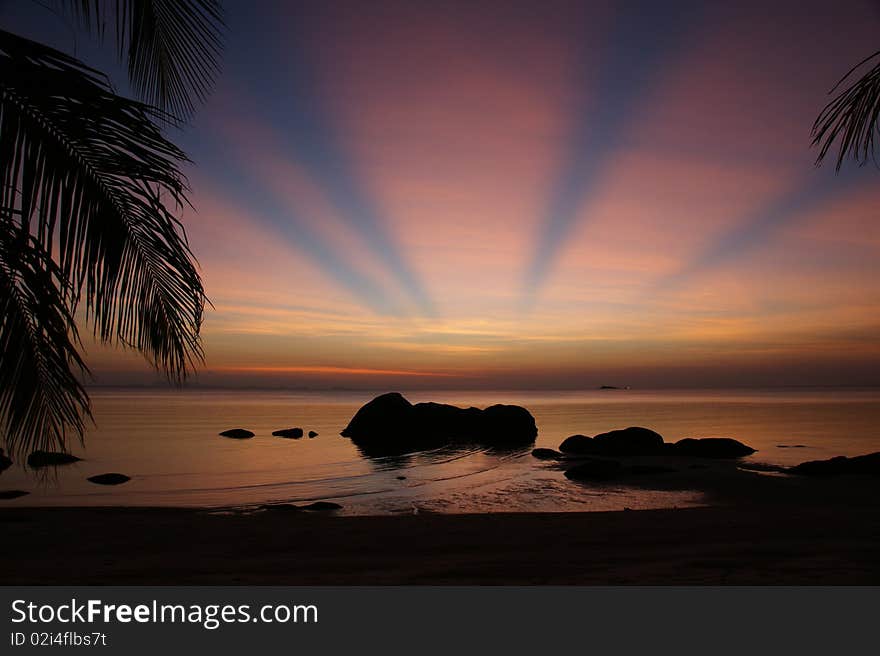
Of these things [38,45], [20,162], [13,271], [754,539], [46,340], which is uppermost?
[38,45]

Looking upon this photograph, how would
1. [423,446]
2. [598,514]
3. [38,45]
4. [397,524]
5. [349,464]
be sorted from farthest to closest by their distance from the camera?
1. [423,446]
2. [349,464]
3. [598,514]
4. [397,524]
5. [38,45]

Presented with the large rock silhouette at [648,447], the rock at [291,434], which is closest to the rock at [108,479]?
the rock at [291,434]

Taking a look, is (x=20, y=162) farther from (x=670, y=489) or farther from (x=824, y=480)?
(x=824, y=480)

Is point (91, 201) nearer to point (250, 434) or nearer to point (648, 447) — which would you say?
point (648, 447)

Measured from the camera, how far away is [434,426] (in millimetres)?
34500

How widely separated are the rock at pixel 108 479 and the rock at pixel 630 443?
1899cm

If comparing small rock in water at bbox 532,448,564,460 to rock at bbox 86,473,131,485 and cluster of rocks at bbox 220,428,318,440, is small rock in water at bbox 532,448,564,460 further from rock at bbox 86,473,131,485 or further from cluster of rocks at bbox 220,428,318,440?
cluster of rocks at bbox 220,428,318,440

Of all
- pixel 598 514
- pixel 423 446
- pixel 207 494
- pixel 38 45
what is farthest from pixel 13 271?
pixel 423 446

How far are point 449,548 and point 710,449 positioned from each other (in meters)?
19.5

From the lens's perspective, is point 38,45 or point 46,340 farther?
point 46,340

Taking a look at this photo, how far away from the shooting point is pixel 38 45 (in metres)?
3.50

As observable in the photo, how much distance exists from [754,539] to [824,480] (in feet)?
36.7

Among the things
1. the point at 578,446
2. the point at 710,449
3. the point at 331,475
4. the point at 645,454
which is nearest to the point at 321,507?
the point at 331,475

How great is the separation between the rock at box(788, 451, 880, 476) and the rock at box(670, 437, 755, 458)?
4992 millimetres
